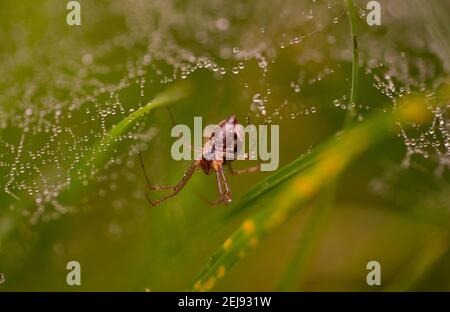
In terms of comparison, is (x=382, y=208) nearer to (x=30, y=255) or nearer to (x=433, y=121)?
(x=433, y=121)

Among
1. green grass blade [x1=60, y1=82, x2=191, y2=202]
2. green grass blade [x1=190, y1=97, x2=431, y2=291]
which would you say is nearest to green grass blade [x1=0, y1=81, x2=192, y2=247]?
green grass blade [x1=60, y1=82, x2=191, y2=202]

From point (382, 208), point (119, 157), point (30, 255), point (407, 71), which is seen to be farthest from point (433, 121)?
point (30, 255)

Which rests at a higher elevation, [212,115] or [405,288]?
[212,115]

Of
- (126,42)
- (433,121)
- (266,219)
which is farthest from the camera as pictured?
(126,42)

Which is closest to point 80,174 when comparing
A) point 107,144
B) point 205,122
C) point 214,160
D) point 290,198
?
point 107,144

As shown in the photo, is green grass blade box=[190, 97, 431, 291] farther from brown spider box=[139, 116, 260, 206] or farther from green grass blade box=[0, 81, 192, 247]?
green grass blade box=[0, 81, 192, 247]

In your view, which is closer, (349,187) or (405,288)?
(405,288)
